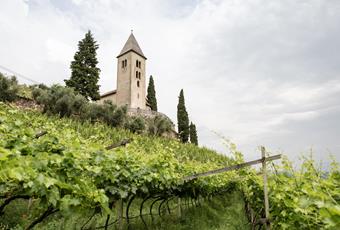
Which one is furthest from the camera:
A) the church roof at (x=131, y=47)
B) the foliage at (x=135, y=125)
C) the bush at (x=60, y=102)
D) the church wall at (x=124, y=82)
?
the church roof at (x=131, y=47)

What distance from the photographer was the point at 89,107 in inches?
727

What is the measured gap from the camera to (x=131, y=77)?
1491 inches

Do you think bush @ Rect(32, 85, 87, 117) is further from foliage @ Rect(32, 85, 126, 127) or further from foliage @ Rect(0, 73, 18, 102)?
foliage @ Rect(0, 73, 18, 102)

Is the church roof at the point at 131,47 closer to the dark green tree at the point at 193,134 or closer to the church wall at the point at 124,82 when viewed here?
the church wall at the point at 124,82

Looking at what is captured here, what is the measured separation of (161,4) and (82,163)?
14.9ft

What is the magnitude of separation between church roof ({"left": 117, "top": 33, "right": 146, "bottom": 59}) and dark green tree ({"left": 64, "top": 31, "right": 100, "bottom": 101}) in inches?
406

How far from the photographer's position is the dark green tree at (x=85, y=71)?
27125mm

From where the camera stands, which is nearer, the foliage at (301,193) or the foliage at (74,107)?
the foliage at (301,193)

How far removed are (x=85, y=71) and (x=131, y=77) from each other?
10.5m

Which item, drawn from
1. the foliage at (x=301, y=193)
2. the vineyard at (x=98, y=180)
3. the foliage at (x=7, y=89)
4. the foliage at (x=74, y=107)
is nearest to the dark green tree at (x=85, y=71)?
the foliage at (x=74, y=107)

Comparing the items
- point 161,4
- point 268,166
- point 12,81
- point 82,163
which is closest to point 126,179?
point 82,163

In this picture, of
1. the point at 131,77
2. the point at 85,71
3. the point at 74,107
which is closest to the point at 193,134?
the point at 131,77

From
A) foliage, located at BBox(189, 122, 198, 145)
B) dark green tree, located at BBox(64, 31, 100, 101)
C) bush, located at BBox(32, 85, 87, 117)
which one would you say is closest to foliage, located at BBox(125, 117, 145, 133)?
bush, located at BBox(32, 85, 87, 117)

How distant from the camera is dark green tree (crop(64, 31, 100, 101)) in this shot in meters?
27.1
